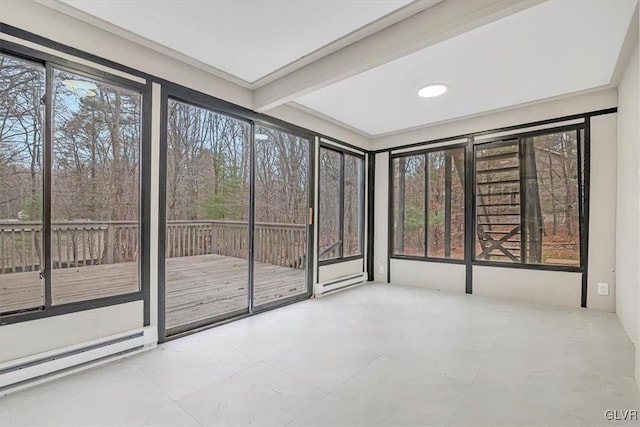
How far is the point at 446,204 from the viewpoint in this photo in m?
4.59

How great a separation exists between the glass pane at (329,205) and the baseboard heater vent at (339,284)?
0.37 m

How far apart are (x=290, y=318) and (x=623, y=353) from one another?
2.85 metres

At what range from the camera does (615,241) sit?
132 inches

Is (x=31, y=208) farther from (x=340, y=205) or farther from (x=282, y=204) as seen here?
(x=340, y=205)

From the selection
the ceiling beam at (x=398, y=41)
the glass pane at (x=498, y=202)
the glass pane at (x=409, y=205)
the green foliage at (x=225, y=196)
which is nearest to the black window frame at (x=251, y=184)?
the ceiling beam at (x=398, y=41)

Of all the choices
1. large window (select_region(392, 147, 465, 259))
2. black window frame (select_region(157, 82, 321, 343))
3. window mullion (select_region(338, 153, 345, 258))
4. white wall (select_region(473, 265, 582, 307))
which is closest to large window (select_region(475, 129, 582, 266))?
white wall (select_region(473, 265, 582, 307))

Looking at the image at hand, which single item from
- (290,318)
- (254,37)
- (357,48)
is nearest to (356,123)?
(357,48)

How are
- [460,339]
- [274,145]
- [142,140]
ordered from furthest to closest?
[274,145] → [460,339] → [142,140]

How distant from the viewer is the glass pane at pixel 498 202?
13.3 feet

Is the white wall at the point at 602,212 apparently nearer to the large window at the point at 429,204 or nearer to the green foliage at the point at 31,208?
the large window at the point at 429,204

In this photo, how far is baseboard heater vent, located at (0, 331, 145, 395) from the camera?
73.6 inches

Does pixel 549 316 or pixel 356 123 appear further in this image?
pixel 356 123

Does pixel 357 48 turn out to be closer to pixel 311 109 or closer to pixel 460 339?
pixel 311 109

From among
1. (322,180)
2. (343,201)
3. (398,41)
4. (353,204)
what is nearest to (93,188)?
(398,41)
